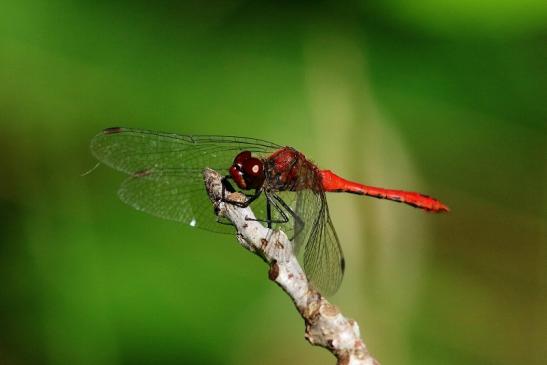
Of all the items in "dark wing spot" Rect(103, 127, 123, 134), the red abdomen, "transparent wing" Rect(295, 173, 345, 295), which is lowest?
"transparent wing" Rect(295, 173, 345, 295)

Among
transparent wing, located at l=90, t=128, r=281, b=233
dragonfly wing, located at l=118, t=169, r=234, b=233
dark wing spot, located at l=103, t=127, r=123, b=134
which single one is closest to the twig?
dragonfly wing, located at l=118, t=169, r=234, b=233

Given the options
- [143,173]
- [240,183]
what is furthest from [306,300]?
[143,173]

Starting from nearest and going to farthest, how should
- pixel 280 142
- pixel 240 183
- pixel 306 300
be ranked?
1. pixel 306 300
2. pixel 240 183
3. pixel 280 142

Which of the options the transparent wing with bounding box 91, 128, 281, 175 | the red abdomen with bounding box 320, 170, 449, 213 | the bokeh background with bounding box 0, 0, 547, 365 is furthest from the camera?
the red abdomen with bounding box 320, 170, 449, 213

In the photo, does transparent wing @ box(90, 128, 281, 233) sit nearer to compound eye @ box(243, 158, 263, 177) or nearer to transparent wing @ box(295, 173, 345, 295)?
compound eye @ box(243, 158, 263, 177)

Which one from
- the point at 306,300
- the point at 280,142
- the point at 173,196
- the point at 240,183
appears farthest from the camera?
the point at 280,142

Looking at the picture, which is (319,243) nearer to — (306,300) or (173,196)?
(173,196)

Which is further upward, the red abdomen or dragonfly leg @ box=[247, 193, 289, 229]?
the red abdomen

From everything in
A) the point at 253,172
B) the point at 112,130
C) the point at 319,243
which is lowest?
the point at 319,243
